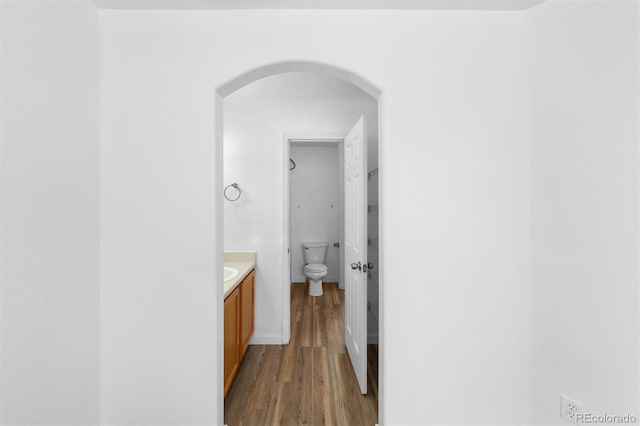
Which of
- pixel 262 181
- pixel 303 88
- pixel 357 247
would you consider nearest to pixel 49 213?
pixel 357 247

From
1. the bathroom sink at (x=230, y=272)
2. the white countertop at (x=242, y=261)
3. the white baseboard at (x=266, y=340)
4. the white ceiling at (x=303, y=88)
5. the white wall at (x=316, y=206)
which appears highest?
the white ceiling at (x=303, y=88)

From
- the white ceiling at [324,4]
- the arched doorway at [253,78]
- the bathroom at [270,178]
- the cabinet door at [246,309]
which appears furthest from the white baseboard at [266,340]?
the white ceiling at [324,4]

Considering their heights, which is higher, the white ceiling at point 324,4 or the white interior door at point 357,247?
the white ceiling at point 324,4

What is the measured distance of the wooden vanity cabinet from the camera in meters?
1.93

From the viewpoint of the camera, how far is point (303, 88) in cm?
270

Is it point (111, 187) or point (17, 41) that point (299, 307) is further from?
point (17, 41)

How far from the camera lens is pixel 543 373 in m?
1.40

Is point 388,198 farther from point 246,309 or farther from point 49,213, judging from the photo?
point 246,309

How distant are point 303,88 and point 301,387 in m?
2.47

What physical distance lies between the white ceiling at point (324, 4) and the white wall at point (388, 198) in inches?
1.3

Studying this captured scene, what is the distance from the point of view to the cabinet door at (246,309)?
92.4 inches

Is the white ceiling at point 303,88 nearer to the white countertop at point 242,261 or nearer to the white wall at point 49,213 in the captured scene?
the white wall at point 49,213

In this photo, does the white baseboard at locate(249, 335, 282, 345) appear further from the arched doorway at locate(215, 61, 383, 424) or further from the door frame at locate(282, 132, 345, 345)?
the arched doorway at locate(215, 61, 383, 424)

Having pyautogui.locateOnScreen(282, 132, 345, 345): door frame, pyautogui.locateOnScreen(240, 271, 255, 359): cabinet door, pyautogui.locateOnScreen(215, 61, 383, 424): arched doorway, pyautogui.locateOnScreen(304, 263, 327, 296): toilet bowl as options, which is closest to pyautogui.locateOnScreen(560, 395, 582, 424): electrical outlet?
pyautogui.locateOnScreen(215, 61, 383, 424): arched doorway
